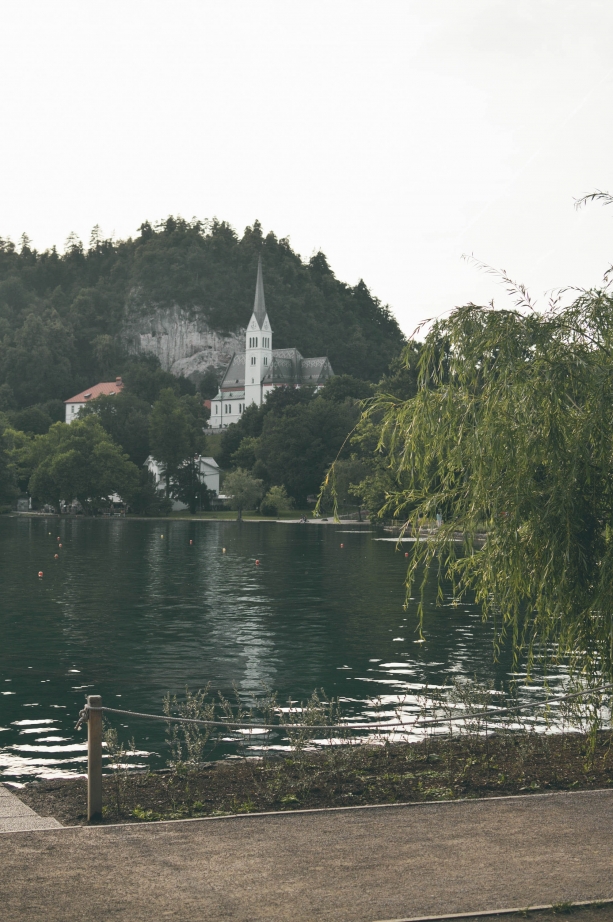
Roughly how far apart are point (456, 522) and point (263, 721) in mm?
9347

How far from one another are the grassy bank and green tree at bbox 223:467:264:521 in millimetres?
143451

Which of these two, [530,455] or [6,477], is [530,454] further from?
[6,477]

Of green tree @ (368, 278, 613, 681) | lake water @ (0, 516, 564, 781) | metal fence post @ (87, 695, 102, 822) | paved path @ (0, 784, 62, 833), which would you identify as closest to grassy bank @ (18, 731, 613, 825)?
metal fence post @ (87, 695, 102, 822)

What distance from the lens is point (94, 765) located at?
10914 millimetres

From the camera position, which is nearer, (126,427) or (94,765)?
(94,765)

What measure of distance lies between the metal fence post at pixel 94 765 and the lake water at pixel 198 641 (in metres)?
5.96

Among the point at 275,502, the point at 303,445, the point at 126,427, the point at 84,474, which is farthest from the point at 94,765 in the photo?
the point at 126,427

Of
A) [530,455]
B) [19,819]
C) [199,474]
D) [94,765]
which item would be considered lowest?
[19,819]

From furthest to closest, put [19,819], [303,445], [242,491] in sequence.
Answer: [303,445], [242,491], [19,819]

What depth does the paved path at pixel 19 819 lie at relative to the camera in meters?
10.1

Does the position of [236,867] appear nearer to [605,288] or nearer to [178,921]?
[178,921]

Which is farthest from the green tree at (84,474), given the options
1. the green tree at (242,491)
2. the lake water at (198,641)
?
the lake water at (198,641)

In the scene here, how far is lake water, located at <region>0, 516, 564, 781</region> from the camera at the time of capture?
22.5 metres

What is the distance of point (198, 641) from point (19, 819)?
2340cm
